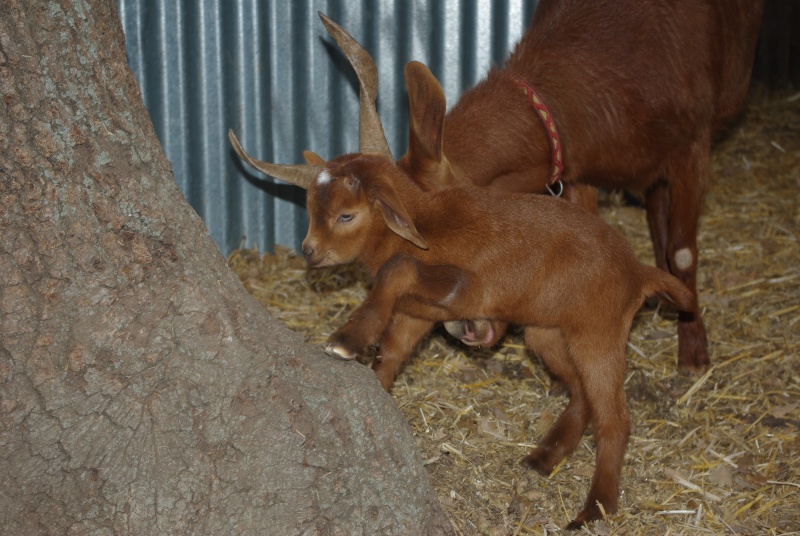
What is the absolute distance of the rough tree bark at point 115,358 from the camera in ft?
9.03

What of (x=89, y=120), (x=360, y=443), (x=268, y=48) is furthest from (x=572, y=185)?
(x=89, y=120)

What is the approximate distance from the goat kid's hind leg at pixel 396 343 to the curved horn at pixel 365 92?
0.69 metres

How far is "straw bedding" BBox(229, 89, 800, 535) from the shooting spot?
3.57m

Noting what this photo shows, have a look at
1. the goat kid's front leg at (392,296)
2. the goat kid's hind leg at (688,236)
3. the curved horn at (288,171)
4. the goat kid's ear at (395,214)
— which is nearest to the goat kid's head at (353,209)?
the goat kid's ear at (395,214)

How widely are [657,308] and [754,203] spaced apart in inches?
71.0

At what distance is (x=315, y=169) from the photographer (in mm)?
3887

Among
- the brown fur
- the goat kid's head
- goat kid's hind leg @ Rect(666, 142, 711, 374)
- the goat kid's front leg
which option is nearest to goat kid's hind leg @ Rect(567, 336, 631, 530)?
the brown fur

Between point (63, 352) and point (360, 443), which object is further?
point (360, 443)

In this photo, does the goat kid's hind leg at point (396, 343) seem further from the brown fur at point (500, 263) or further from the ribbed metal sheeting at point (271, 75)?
the ribbed metal sheeting at point (271, 75)

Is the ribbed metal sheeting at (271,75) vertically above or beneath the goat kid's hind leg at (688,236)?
above

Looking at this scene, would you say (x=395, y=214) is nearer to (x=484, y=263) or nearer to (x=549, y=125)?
(x=484, y=263)

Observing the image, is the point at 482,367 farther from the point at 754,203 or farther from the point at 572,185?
the point at 754,203

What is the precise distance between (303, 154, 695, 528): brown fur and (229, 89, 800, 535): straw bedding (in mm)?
267

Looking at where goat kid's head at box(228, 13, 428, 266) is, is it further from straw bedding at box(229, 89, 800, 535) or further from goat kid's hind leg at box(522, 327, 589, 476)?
straw bedding at box(229, 89, 800, 535)
